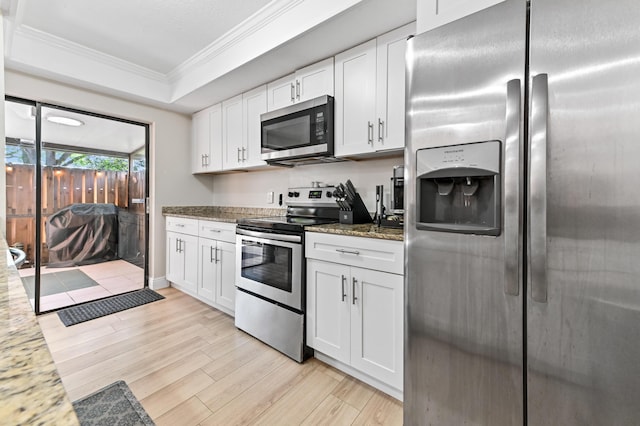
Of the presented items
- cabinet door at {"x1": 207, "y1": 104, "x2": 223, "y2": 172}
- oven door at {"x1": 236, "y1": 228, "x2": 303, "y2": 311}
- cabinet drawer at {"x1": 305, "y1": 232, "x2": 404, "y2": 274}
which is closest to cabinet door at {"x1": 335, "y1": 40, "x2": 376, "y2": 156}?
cabinet drawer at {"x1": 305, "y1": 232, "x2": 404, "y2": 274}

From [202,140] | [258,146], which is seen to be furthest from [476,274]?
[202,140]

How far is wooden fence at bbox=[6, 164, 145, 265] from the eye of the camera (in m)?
2.60

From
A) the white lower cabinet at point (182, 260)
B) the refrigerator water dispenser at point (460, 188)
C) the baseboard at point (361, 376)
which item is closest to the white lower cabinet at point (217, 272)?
the white lower cabinet at point (182, 260)

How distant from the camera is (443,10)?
1.27m

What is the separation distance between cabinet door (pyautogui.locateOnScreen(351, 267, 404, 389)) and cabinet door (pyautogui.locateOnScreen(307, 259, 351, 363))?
0.06 m

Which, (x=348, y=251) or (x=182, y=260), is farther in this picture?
(x=182, y=260)

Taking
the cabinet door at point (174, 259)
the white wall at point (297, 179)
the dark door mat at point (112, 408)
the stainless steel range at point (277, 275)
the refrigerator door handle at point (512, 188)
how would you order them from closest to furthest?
the refrigerator door handle at point (512, 188) < the dark door mat at point (112, 408) < the stainless steel range at point (277, 275) < the white wall at point (297, 179) < the cabinet door at point (174, 259)

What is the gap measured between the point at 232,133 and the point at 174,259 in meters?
1.61

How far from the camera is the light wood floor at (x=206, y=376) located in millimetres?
1504

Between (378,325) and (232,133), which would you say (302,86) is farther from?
(378,325)

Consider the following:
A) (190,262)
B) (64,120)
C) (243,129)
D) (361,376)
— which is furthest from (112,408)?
(64,120)

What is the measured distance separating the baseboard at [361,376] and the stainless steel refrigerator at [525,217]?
0.39 m

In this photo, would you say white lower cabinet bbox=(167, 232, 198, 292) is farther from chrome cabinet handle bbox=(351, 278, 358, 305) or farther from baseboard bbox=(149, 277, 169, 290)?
chrome cabinet handle bbox=(351, 278, 358, 305)

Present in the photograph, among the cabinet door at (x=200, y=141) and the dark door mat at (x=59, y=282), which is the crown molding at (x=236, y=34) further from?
the dark door mat at (x=59, y=282)
